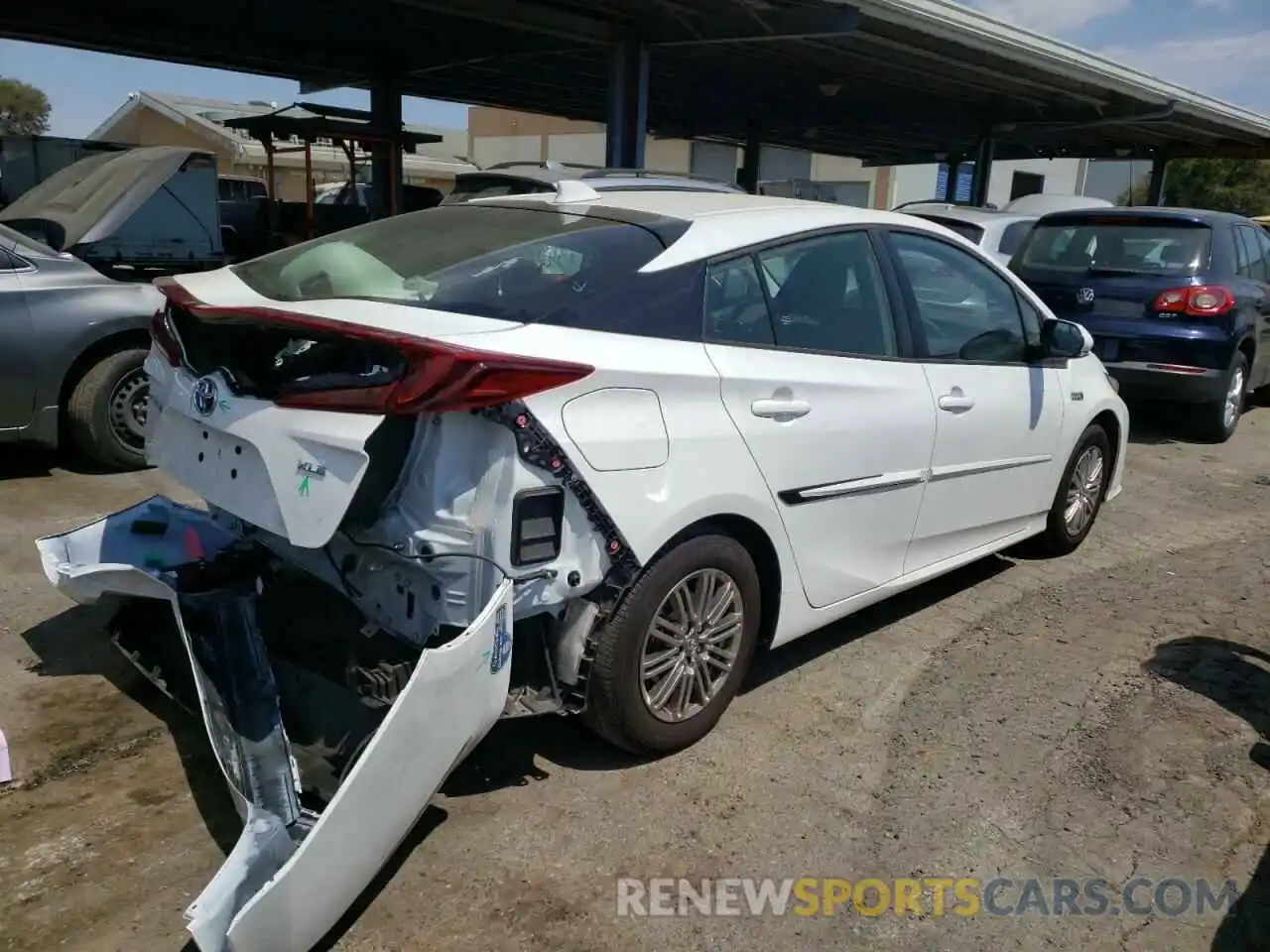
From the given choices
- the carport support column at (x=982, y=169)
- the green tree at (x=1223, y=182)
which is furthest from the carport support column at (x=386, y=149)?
the green tree at (x=1223, y=182)

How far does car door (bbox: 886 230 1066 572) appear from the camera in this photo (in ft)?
13.4

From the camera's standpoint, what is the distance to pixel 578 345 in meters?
2.80

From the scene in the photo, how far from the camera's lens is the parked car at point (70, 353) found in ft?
17.6

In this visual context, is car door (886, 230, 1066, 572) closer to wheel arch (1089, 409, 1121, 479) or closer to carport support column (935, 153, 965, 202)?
wheel arch (1089, 409, 1121, 479)

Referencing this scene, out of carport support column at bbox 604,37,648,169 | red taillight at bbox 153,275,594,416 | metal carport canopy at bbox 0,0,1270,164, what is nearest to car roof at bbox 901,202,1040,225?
metal carport canopy at bbox 0,0,1270,164

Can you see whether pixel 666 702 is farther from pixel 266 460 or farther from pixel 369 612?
pixel 266 460

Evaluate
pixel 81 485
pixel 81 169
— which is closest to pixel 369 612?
pixel 81 485

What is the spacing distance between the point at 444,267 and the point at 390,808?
1.54 metres

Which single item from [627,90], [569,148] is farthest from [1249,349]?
[569,148]

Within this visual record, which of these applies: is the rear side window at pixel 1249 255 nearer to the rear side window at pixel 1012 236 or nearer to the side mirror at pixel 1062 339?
the rear side window at pixel 1012 236

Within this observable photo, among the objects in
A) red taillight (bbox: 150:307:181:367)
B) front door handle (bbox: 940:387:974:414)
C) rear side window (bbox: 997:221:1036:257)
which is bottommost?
front door handle (bbox: 940:387:974:414)

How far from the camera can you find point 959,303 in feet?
14.4

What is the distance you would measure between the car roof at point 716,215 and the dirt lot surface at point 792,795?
63.5 inches

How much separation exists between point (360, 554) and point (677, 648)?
995 millimetres
